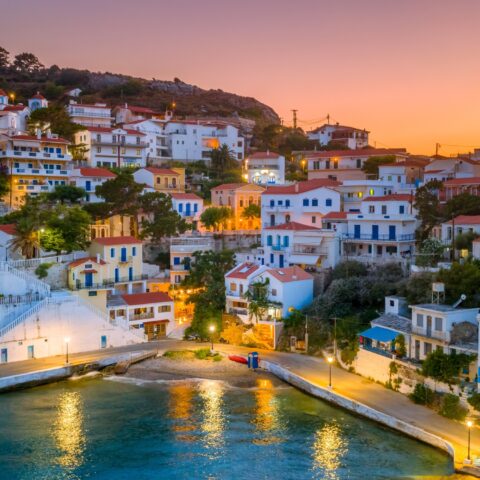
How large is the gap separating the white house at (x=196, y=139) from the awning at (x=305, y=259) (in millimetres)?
28806

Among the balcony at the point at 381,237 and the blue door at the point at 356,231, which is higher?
the blue door at the point at 356,231

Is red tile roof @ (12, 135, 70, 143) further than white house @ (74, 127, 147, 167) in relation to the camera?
No

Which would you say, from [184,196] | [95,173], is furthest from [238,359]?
[95,173]

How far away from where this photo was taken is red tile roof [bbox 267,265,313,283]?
122ft

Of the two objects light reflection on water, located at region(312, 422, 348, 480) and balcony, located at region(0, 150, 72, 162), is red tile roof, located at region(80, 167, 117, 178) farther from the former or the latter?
light reflection on water, located at region(312, 422, 348, 480)

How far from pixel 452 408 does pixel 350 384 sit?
542cm

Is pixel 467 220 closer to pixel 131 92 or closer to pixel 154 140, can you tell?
pixel 154 140

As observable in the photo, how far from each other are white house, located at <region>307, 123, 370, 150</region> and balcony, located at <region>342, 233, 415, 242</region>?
35.5m

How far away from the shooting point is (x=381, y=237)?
41125 mm

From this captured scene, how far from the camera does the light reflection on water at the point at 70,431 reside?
2255cm

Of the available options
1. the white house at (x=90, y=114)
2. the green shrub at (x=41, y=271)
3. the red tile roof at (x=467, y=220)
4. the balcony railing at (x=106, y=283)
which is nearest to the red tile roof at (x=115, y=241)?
the balcony railing at (x=106, y=283)

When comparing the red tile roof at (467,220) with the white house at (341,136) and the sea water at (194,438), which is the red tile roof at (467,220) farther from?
the white house at (341,136)

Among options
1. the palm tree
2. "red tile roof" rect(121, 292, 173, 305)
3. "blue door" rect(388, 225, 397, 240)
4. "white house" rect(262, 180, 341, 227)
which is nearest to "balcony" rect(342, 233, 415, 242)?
"blue door" rect(388, 225, 397, 240)

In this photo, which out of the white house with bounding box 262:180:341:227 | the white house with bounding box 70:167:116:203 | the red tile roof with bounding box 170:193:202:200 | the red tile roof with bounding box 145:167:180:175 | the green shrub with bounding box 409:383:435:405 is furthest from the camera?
the red tile roof with bounding box 145:167:180:175
